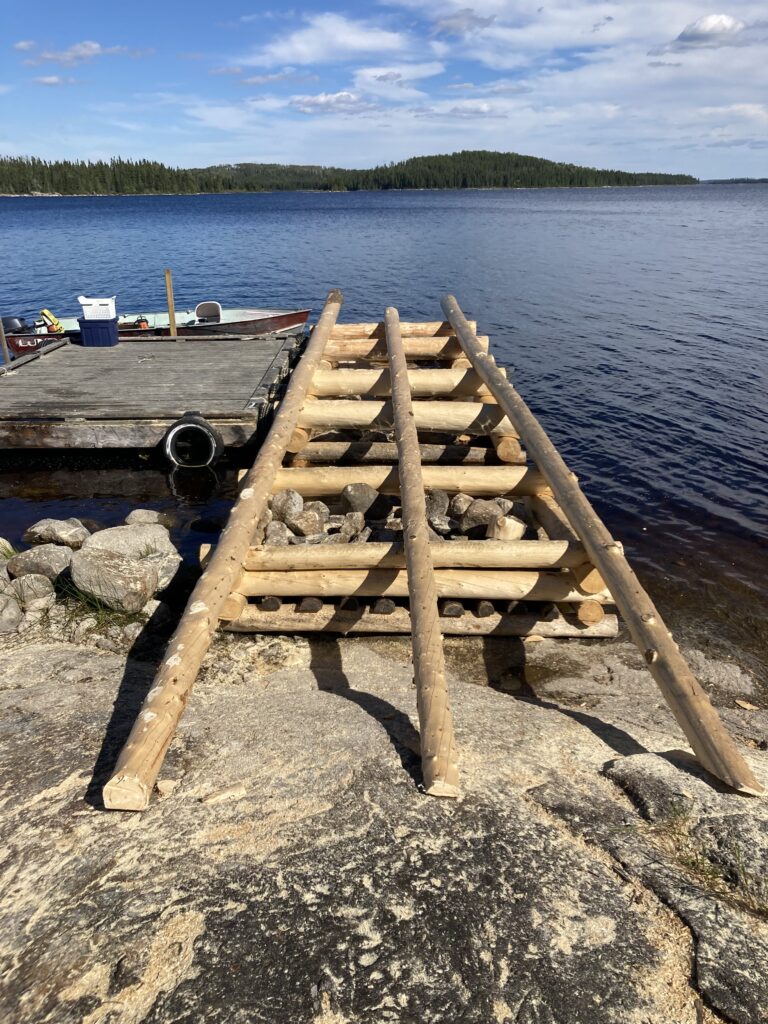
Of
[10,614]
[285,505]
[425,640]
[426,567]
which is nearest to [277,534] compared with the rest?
[285,505]

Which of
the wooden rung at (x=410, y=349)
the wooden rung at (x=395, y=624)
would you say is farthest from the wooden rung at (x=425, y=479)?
the wooden rung at (x=410, y=349)

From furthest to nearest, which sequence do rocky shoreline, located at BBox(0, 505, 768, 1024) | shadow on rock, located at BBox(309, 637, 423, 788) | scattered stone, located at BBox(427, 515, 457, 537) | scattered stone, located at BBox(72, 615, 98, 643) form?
scattered stone, located at BBox(427, 515, 457, 537) < scattered stone, located at BBox(72, 615, 98, 643) < shadow on rock, located at BBox(309, 637, 423, 788) < rocky shoreline, located at BBox(0, 505, 768, 1024)

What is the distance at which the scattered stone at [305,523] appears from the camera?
818cm

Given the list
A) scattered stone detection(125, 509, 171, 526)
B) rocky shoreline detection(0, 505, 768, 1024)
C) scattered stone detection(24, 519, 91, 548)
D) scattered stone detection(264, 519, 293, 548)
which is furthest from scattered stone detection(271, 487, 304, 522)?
rocky shoreline detection(0, 505, 768, 1024)

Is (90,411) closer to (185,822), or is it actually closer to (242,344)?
(242,344)

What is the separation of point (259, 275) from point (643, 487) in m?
36.8

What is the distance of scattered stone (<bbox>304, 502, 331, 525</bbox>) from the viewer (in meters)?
8.57

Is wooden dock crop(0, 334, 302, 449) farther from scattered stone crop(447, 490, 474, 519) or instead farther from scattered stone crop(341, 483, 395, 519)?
scattered stone crop(447, 490, 474, 519)

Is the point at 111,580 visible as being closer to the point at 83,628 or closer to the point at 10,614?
the point at 83,628

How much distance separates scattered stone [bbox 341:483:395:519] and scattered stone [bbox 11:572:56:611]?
3.63 m

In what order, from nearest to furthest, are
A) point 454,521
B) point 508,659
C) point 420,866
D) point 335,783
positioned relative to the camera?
1. point 420,866
2. point 335,783
3. point 508,659
4. point 454,521

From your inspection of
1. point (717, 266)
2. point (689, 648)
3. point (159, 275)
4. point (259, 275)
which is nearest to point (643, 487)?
point (689, 648)

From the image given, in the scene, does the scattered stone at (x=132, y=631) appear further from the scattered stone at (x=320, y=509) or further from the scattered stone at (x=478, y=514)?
the scattered stone at (x=478, y=514)

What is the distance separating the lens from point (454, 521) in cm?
859
